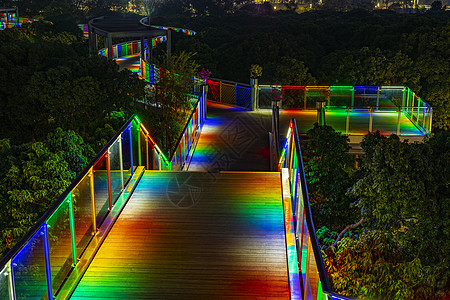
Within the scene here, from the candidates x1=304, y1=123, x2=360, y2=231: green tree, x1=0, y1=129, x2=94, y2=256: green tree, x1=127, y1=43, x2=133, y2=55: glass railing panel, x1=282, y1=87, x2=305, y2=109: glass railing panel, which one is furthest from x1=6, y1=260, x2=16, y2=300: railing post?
x1=127, y1=43, x2=133, y2=55: glass railing panel

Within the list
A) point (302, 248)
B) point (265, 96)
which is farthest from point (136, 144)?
point (265, 96)

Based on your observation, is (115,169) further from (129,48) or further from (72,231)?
(129,48)

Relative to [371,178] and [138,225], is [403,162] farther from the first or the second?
[138,225]

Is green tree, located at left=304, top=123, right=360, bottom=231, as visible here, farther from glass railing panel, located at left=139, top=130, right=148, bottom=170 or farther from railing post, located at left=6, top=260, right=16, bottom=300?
railing post, located at left=6, top=260, right=16, bottom=300

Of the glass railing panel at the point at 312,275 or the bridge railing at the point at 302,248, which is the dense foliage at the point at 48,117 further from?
the glass railing panel at the point at 312,275

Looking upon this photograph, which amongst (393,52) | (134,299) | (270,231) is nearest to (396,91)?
(393,52)

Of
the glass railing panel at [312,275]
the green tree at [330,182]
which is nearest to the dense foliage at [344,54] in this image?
the green tree at [330,182]

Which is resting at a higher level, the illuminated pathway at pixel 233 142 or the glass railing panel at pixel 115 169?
the glass railing panel at pixel 115 169
